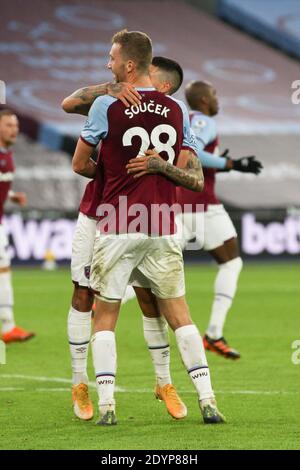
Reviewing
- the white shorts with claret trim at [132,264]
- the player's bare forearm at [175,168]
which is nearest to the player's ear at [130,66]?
the player's bare forearm at [175,168]

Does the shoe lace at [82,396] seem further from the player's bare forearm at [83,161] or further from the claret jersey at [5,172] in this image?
the claret jersey at [5,172]

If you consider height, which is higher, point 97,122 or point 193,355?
→ point 97,122

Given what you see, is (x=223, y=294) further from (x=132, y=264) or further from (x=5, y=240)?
(x=132, y=264)

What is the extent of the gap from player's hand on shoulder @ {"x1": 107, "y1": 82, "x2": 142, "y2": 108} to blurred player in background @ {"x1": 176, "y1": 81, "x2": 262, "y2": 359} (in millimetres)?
3647

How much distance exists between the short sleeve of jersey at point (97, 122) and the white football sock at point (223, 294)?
4.17m

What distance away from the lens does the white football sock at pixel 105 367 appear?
6.34 meters

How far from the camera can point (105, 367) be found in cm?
638

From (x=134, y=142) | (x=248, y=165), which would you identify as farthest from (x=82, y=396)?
(x=248, y=165)

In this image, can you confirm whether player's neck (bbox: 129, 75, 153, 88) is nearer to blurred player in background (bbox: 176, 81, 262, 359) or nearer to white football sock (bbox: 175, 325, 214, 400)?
white football sock (bbox: 175, 325, 214, 400)

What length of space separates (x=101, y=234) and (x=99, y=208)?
0.18 metres

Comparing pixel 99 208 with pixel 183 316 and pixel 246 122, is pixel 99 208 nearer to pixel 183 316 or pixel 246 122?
pixel 183 316

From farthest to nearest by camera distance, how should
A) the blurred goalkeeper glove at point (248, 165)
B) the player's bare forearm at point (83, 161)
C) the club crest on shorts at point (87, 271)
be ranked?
the blurred goalkeeper glove at point (248, 165) → the club crest on shorts at point (87, 271) → the player's bare forearm at point (83, 161)

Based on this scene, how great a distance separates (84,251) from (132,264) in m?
0.58

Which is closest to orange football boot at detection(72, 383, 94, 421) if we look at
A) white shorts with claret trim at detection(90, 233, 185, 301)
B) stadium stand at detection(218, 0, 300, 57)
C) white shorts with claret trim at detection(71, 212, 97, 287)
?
white shorts with claret trim at detection(71, 212, 97, 287)
